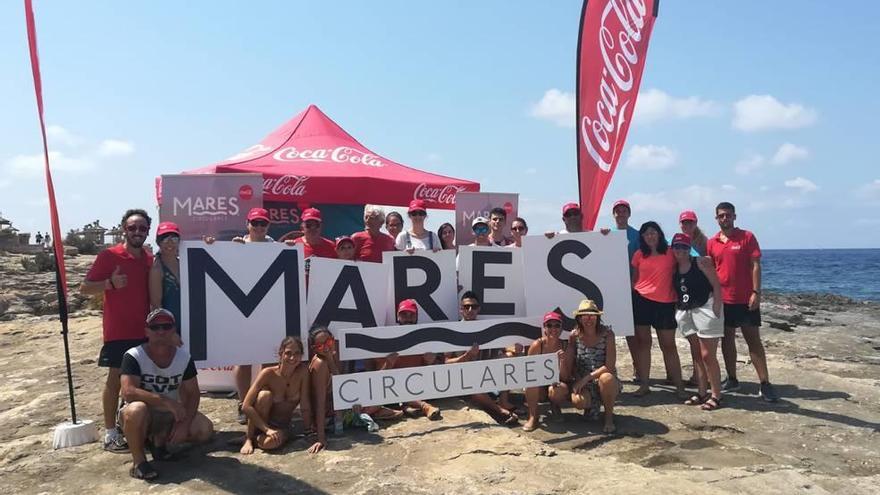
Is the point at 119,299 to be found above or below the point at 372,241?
below

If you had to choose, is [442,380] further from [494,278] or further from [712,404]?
[712,404]

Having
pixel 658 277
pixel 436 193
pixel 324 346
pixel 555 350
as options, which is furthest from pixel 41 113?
pixel 658 277

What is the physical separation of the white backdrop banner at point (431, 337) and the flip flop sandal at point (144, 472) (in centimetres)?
177

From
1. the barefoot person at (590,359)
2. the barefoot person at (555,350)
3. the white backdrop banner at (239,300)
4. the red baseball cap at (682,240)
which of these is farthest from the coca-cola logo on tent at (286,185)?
the red baseball cap at (682,240)

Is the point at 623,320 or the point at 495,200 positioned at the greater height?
the point at 495,200

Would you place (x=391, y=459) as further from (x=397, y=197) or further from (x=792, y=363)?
(x=792, y=363)

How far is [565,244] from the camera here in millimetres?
6391

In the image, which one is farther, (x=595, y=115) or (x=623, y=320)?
(x=595, y=115)

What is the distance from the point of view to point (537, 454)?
457 centimetres

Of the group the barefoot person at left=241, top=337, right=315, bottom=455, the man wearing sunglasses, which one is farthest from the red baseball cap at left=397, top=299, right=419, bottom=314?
the man wearing sunglasses

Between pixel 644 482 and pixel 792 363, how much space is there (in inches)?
225

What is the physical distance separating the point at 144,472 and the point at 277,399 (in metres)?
1.09

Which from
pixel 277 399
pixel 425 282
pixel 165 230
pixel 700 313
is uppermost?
pixel 165 230

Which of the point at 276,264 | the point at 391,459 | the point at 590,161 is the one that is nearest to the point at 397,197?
the point at 590,161
